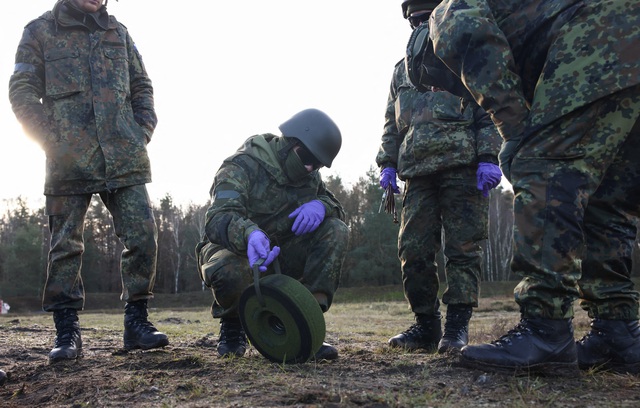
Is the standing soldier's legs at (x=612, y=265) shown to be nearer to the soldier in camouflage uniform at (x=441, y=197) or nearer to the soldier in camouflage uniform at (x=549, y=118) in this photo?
→ the soldier in camouflage uniform at (x=549, y=118)

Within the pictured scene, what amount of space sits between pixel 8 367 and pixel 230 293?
1.61 m

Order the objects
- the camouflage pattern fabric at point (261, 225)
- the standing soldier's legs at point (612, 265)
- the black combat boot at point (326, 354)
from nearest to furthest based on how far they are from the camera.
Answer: the standing soldier's legs at point (612, 265) → the black combat boot at point (326, 354) → the camouflage pattern fabric at point (261, 225)

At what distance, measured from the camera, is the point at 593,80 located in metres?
2.39

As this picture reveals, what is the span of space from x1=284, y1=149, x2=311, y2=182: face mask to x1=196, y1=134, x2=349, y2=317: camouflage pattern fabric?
2.1 inches

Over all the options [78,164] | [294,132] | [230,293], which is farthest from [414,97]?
[78,164]

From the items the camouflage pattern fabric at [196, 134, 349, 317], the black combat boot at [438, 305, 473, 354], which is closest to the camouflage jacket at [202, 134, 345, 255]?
the camouflage pattern fabric at [196, 134, 349, 317]

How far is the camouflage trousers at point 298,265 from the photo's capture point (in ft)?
12.0

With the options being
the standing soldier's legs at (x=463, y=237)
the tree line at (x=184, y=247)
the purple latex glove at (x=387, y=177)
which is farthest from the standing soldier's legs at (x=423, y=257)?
the tree line at (x=184, y=247)

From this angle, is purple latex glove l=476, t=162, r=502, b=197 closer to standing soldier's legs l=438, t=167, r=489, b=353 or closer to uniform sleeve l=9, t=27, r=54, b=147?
standing soldier's legs l=438, t=167, r=489, b=353

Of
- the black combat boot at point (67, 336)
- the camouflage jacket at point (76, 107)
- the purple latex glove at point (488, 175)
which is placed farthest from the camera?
the camouflage jacket at point (76, 107)

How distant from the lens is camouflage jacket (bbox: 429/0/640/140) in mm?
2387

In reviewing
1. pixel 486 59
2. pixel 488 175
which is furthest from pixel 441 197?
pixel 486 59

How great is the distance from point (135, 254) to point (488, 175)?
2.69 meters

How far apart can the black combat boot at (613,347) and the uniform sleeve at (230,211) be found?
6.48 ft
